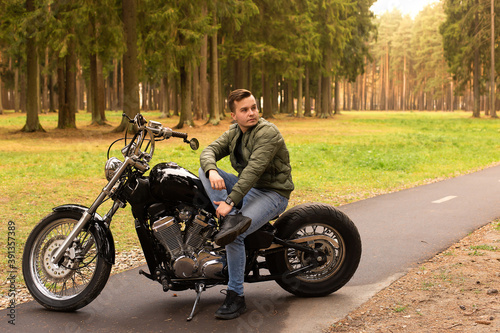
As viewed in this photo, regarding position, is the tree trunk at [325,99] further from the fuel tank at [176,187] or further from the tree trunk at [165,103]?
the fuel tank at [176,187]

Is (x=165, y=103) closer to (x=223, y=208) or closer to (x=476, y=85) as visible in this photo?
(x=476, y=85)

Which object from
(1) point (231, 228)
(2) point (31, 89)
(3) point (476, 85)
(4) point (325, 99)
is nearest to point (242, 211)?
(1) point (231, 228)

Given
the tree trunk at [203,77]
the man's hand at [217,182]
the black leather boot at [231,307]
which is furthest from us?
the tree trunk at [203,77]

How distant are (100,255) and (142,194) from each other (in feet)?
1.93

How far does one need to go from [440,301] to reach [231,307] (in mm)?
1694

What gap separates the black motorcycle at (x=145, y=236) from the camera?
4.38m

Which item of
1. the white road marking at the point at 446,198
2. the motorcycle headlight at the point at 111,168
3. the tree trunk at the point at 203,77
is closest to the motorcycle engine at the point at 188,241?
the motorcycle headlight at the point at 111,168

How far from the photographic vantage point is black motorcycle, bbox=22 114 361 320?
438 centimetres

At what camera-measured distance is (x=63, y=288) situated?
4570 mm

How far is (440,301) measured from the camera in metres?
4.62

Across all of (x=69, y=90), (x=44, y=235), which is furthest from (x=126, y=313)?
(x=69, y=90)

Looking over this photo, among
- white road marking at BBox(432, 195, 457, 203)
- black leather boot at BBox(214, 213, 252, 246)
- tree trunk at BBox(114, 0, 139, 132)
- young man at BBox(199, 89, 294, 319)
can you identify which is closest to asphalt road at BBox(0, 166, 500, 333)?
young man at BBox(199, 89, 294, 319)

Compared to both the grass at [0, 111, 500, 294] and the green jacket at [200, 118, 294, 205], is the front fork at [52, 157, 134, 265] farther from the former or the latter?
the grass at [0, 111, 500, 294]

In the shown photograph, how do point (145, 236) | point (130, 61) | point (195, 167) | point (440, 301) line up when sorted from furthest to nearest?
point (130, 61), point (195, 167), point (440, 301), point (145, 236)
